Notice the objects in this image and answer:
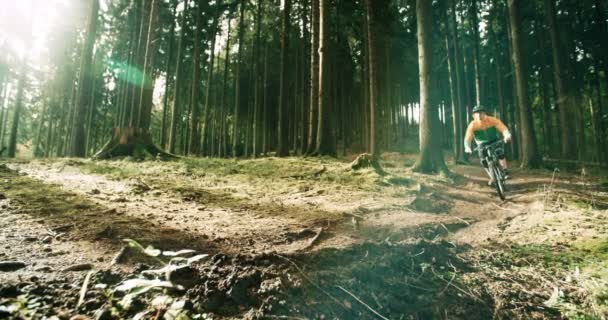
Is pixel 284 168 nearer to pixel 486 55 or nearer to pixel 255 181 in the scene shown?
pixel 255 181

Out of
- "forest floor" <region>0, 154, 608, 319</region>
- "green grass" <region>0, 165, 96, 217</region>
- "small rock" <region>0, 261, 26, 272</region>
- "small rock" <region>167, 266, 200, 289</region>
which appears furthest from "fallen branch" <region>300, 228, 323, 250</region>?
"green grass" <region>0, 165, 96, 217</region>

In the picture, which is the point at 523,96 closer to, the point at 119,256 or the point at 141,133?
the point at 141,133

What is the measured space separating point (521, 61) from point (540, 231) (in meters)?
10.6

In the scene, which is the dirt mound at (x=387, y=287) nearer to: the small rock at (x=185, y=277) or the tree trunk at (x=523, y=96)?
the small rock at (x=185, y=277)

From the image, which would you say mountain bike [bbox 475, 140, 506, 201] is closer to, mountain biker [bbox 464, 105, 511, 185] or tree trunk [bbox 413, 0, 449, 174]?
mountain biker [bbox 464, 105, 511, 185]

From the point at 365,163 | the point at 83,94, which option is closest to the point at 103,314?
the point at 365,163

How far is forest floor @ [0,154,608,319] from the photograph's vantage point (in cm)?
238

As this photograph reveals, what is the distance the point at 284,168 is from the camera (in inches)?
378

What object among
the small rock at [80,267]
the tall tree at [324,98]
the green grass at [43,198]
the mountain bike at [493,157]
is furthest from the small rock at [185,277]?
the tall tree at [324,98]

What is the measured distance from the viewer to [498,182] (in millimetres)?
7059

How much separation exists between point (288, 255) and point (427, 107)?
750cm

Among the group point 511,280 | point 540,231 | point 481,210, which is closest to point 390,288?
point 511,280

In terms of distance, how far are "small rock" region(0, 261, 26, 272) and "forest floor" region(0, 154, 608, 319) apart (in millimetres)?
10

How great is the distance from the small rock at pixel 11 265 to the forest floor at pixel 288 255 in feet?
0.03
